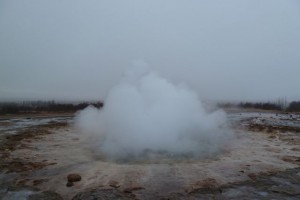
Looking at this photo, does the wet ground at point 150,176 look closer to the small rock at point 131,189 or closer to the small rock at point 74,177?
the small rock at point 131,189

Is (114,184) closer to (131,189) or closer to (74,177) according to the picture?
(131,189)

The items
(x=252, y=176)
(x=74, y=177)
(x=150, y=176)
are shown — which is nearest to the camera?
(x=74, y=177)

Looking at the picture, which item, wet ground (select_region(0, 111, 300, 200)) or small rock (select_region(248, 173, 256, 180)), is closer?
wet ground (select_region(0, 111, 300, 200))

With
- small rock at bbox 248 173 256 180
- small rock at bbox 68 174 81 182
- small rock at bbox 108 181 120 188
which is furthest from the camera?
small rock at bbox 248 173 256 180

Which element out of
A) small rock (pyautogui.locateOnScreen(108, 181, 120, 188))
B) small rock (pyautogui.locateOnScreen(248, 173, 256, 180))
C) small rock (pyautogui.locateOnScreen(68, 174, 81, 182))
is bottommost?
small rock (pyautogui.locateOnScreen(248, 173, 256, 180))

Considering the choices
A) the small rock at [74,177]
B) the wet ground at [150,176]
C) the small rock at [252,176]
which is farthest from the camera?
the small rock at [252,176]

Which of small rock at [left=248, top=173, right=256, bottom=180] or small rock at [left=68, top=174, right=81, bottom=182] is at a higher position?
small rock at [left=68, top=174, right=81, bottom=182]

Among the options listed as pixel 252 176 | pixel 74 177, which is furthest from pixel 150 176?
pixel 252 176

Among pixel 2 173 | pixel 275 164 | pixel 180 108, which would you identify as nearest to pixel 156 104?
pixel 180 108

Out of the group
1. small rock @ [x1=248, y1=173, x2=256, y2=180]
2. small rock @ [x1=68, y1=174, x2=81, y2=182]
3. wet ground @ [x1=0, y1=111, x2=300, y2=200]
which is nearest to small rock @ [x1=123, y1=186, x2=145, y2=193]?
wet ground @ [x1=0, y1=111, x2=300, y2=200]

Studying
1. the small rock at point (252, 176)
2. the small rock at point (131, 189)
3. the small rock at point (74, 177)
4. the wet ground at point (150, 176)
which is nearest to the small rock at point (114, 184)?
the wet ground at point (150, 176)

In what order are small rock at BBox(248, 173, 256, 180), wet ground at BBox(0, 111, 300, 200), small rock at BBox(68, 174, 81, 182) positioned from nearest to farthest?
wet ground at BBox(0, 111, 300, 200) < small rock at BBox(68, 174, 81, 182) < small rock at BBox(248, 173, 256, 180)

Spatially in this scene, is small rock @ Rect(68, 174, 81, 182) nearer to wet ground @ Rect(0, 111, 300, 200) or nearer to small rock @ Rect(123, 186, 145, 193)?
wet ground @ Rect(0, 111, 300, 200)

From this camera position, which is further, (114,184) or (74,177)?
(74,177)
